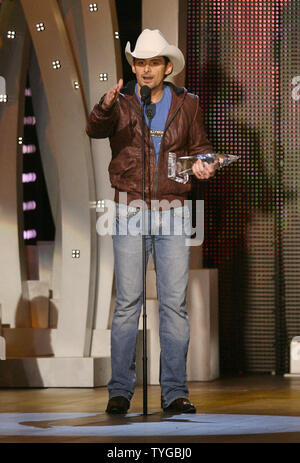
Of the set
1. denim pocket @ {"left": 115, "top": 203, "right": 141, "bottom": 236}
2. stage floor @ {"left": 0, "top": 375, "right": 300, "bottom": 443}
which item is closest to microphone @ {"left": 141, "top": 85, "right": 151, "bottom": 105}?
denim pocket @ {"left": 115, "top": 203, "right": 141, "bottom": 236}

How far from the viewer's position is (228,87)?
722 centimetres

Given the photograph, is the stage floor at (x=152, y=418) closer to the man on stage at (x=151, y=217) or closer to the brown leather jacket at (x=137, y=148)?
the man on stage at (x=151, y=217)

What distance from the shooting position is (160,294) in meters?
4.36

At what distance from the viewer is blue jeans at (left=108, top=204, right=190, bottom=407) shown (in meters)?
4.29

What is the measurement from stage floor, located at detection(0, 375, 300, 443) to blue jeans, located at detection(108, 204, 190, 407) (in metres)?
0.21

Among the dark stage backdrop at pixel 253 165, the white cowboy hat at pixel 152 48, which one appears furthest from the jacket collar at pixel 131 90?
the dark stage backdrop at pixel 253 165

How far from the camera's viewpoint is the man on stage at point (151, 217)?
4.29 meters

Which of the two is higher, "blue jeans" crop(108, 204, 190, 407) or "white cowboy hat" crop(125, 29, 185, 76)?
"white cowboy hat" crop(125, 29, 185, 76)

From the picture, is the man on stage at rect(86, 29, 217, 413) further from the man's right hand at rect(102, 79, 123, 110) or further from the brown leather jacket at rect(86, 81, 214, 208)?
the man's right hand at rect(102, 79, 123, 110)

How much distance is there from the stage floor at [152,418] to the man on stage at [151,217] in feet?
0.80

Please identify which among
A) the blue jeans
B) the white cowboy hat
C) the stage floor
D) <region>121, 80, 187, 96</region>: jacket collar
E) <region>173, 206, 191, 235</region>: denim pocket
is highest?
the white cowboy hat
